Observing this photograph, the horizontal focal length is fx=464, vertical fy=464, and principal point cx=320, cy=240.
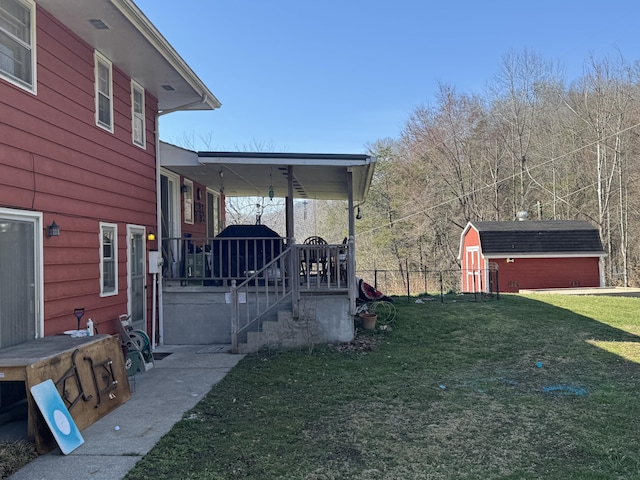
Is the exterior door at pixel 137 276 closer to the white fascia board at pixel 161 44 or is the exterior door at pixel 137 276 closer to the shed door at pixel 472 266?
the white fascia board at pixel 161 44

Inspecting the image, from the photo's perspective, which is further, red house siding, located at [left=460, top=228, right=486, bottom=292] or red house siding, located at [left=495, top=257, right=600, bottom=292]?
red house siding, located at [left=460, top=228, right=486, bottom=292]

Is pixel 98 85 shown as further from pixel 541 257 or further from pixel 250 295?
pixel 541 257

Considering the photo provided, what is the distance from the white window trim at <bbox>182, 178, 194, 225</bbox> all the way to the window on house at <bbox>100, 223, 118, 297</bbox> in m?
3.60

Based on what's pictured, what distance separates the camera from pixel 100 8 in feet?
16.3

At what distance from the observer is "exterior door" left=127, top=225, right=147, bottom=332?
6.81 metres

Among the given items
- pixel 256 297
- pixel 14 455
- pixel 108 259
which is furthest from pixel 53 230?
pixel 256 297

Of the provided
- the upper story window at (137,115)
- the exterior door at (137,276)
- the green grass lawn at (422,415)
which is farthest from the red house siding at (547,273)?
the upper story window at (137,115)

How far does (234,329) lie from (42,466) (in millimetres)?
3688

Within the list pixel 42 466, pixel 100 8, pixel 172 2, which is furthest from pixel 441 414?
pixel 172 2

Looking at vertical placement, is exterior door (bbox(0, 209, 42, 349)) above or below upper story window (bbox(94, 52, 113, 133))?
below

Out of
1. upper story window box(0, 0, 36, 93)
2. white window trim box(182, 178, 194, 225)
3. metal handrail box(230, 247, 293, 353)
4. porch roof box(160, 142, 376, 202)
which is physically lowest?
metal handrail box(230, 247, 293, 353)

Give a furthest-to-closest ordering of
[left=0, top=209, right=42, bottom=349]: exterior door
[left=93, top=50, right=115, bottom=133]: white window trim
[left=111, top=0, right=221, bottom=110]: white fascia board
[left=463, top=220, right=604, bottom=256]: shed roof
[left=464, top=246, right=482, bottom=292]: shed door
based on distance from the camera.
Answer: [left=464, top=246, right=482, bottom=292]: shed door, [left=463, top=220, right=604, bottom=256]: shed roof, [left=93, top=50, right=115, bottom=133]: white window trim, [left=111, top=0, right=221, bottom=110]: white fascia board, [left=0, top=209, right=42, bottom=349]: exterior door

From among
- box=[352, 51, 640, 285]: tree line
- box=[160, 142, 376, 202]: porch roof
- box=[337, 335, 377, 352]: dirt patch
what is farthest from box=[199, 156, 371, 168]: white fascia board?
box=[352, 51, 640, 285]: tree line

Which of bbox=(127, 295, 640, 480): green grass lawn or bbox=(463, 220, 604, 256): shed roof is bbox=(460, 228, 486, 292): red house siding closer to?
bbox=(463, 220, 604, 256): shed roof
